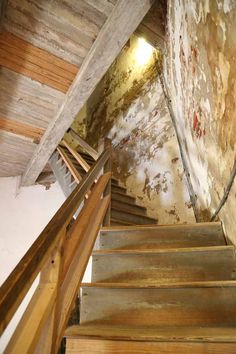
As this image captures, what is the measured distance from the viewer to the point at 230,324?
1322 millimetres

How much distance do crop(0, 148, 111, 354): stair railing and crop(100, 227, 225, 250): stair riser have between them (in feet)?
1.46

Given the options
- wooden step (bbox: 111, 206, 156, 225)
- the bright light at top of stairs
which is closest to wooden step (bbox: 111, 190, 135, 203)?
wooden step (bbox: 111, 206, 156, 225)

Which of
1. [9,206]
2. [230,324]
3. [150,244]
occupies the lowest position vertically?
[230,324]

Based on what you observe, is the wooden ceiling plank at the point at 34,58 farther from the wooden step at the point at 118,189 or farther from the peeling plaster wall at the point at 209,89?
the wooden step at the point at 118,189

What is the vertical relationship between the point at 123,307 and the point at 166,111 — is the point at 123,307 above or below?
below

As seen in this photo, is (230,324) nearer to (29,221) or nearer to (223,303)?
(223,303)

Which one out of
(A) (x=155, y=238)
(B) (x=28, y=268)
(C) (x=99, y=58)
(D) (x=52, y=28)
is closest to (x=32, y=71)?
(D) (x=52, y=28)

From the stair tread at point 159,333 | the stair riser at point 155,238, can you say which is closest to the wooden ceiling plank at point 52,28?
the stair riser at point 155,238

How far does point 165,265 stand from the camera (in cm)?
176

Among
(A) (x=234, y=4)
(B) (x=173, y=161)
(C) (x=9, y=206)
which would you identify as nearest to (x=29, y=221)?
(C) (x=9, y=206)

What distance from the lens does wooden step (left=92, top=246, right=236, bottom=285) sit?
5.44 feet

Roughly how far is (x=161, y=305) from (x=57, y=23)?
2.44m

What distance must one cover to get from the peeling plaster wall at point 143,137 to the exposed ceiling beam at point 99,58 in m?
1.51

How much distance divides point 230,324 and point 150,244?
835 millimetres
